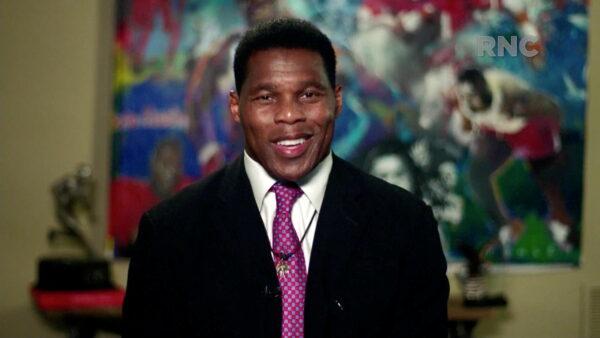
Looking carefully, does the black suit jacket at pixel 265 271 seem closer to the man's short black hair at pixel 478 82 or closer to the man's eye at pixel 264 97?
the man's eye at pixel 264 97

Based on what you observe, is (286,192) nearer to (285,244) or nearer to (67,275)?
(285,244)

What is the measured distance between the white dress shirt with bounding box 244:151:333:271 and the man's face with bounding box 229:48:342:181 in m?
0.03

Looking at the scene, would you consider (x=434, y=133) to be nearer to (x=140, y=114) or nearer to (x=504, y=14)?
(x=504, y=14)

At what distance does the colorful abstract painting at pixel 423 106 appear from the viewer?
120 inches

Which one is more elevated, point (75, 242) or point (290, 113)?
point (290, 113)

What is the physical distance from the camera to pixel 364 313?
3.86ft

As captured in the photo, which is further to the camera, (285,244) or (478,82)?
(478,82)

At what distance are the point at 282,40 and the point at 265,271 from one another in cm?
36

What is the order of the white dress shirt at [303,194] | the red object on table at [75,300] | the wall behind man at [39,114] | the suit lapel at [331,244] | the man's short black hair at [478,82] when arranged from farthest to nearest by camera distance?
the man's short black hair at [478,82] → the wall behind man at [39,114] → the red object on table at [75,300] → the white dress shirt at [303,194] → the suit lapel at [331,244]

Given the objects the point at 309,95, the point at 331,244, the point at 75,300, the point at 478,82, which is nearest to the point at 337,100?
the point at 309,95

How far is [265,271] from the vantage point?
117 cm

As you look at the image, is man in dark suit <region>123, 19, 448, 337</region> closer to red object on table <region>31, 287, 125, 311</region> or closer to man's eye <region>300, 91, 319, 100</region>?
man's eye <region>300, 91, 319, 100</region>

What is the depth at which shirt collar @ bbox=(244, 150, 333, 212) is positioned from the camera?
1.26 metres

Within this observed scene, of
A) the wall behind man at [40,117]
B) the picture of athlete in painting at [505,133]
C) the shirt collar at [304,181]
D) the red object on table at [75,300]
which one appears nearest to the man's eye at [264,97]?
the shirt collar at [304,181]
